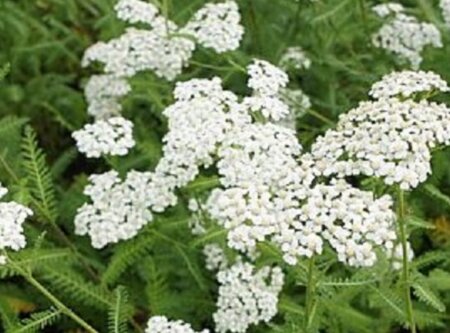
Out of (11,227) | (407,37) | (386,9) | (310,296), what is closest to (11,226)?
(11,227)

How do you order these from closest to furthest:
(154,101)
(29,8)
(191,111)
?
(191,111)
(154,101)
(29,8)

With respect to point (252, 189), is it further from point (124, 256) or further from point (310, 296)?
point (124, 256)

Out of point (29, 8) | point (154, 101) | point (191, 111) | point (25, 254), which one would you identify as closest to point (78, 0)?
point (29, 8)

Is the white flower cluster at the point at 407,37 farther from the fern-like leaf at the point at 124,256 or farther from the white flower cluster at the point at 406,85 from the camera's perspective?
the fern-like leaf at the point at 124,256

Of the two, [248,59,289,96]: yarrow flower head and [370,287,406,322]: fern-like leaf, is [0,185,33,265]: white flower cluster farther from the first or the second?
[370,287,406,322]: fern-like leaf

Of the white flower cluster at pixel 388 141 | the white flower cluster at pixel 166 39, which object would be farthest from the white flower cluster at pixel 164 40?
the white flower cluster at pixel 388 141

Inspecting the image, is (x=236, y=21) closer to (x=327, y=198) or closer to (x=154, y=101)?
(x=154, y=101)

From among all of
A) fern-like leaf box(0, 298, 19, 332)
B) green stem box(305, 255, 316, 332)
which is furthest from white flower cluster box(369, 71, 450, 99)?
fern-like leaf box(0, 298, 19, 332)
